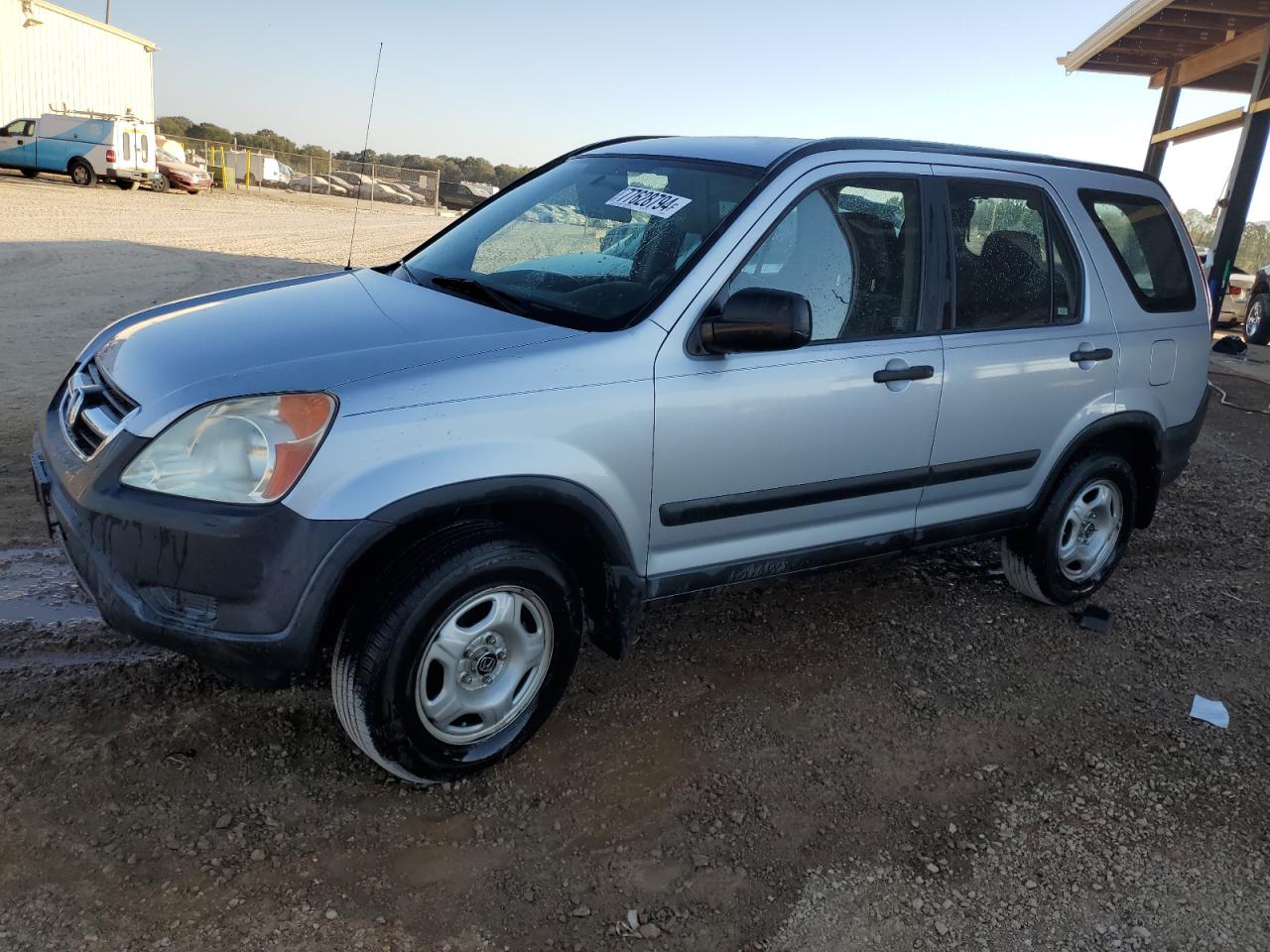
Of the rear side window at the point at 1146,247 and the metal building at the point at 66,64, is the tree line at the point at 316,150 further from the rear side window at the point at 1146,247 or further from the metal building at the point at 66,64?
the rear side window at the point at 1146,247

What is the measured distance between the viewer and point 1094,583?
4.68m

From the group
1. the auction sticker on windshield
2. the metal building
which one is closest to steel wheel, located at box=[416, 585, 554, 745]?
the auction sticker on windshield

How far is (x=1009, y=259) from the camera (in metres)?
3.93

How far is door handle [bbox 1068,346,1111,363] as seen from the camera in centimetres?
405

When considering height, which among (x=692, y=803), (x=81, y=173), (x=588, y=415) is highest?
(x=81, y=173)

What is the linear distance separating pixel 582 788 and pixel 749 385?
4.47 feet

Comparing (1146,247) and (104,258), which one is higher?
(1146,247)

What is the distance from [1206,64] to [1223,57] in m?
0.48

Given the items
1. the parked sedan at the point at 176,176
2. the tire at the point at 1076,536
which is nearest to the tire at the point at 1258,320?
the tire at the point at 1076,536

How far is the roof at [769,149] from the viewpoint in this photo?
134 inches

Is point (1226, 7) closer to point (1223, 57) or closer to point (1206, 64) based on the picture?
point (1223, 57)

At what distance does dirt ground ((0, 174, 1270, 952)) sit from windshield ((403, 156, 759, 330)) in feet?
4.70

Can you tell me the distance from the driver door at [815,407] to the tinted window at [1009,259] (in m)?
0.21

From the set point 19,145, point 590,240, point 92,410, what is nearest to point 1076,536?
point 590,240
